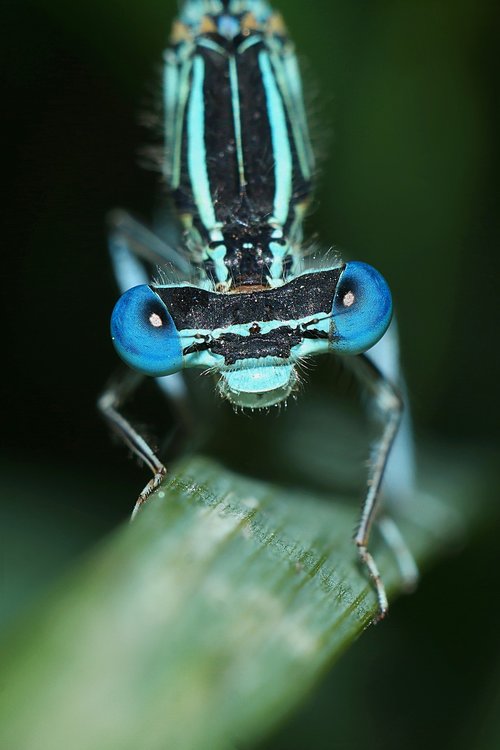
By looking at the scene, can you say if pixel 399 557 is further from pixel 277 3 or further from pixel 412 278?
pixel 277 3

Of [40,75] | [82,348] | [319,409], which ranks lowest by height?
[319,409]

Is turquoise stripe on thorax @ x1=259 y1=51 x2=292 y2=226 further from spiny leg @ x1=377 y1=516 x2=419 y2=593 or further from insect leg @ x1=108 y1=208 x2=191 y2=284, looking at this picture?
spiny leg @ x1=377 y1=516 x2=419 y2=593

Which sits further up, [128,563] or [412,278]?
[128,563]

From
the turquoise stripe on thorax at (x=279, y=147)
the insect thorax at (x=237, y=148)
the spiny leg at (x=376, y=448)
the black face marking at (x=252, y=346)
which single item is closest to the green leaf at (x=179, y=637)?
the spiny leg at (x=376, y=448)

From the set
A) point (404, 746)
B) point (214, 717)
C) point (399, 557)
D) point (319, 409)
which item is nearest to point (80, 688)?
point (214, 717)

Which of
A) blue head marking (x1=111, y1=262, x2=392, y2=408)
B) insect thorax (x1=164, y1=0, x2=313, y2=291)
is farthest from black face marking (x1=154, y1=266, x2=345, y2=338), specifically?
insect thorax (x1=164, y1=0, x2=313, y2=291)

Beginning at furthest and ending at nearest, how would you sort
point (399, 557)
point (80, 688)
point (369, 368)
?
point (369, 368), point (399, 557), point (80, 688)

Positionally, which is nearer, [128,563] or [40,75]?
[128,563]

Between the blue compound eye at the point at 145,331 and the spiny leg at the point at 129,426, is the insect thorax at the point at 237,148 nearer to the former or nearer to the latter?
the blue compound eye at the point at 145,331
